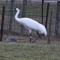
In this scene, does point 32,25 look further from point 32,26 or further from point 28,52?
point 28,52

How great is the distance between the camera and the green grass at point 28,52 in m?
7.33

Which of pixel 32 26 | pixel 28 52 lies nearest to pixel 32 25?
pixel 32 26

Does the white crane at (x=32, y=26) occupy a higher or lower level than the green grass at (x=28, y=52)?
higher

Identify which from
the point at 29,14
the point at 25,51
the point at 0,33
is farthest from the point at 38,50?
the point at 29,14

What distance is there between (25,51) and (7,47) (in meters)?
0.59

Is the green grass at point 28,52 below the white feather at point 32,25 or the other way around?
below

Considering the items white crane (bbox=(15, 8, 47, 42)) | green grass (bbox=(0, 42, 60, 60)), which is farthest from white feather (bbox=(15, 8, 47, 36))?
green grass (bbox=(0, 42, 60, 60))

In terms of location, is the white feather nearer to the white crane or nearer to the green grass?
the white crane

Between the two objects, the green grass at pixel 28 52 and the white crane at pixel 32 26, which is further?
the white crane at pixel 32 26

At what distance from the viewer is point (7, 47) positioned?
8352 millimetres

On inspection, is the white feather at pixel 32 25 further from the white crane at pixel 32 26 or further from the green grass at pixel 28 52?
the green grass at pixel 28 52

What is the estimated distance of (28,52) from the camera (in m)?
7.86

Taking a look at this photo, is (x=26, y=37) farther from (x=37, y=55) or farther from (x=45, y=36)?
(x=37, y=55)

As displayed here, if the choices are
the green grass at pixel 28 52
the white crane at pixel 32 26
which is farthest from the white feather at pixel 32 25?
the green grass at pixel 28 52
